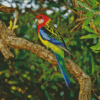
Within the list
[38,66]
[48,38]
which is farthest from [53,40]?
[38,66]

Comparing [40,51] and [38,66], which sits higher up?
[40,51]

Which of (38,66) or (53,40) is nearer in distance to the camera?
(53,40)

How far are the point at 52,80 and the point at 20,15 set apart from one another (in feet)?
3.49

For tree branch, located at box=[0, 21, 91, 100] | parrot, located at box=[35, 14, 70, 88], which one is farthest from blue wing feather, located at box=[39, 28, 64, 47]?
tree branch, located at box=[0, 21, 91, 100]

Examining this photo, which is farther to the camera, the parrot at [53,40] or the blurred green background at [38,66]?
the blurred green background at [38,66]

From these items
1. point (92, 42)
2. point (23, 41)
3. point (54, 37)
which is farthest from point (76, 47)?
point (23, 41)

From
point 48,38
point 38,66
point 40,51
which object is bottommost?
point 38,66

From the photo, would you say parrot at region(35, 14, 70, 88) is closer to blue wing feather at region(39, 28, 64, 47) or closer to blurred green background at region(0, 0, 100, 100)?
blue wing feather at region(39, 28, 64, 47)

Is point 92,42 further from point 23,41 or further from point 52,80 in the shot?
point 23,41

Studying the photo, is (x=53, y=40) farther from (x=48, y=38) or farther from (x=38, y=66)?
(x=38, y=66)

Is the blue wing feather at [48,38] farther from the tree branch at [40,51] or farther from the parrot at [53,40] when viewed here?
the tree branch at [40,51]

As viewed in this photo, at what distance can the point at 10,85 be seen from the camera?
7.73 feet

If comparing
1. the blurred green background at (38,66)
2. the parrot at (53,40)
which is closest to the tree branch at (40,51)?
the parrot at (53,40)

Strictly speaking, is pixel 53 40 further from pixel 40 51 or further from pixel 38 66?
pixel 38 66
